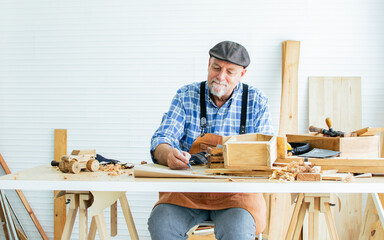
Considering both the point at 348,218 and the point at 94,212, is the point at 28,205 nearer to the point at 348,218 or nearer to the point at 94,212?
the point at 94,212

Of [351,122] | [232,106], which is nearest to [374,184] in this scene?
[232,106]

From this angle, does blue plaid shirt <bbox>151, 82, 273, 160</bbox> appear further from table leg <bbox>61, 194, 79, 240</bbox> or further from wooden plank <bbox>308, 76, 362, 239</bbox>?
wooden plank <bbox>308, 76, 362, 239</bbox>

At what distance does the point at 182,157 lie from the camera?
1959 mm

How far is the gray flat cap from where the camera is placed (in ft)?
8.06

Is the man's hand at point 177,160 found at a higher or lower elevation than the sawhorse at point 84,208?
higher

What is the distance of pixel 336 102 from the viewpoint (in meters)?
3.76

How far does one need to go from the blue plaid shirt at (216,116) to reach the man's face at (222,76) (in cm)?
11

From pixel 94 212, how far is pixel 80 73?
7.82ft

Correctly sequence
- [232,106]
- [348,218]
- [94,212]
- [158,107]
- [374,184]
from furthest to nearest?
1. [158,107]
2. [348,218]
3. [232,106]
4. [94,212]
5. [374,184]

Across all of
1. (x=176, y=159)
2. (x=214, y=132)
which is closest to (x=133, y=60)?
(x=214, y=132)

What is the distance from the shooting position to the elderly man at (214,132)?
2.04m

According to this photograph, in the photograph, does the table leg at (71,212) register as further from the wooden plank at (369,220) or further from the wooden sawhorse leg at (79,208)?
the wooden plank at (369,220)

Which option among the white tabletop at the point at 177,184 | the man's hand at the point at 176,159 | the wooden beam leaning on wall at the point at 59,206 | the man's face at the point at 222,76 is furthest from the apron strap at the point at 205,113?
the wooden beam leaning on wall at the point at 59,206

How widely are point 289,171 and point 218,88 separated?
930 millimetres
